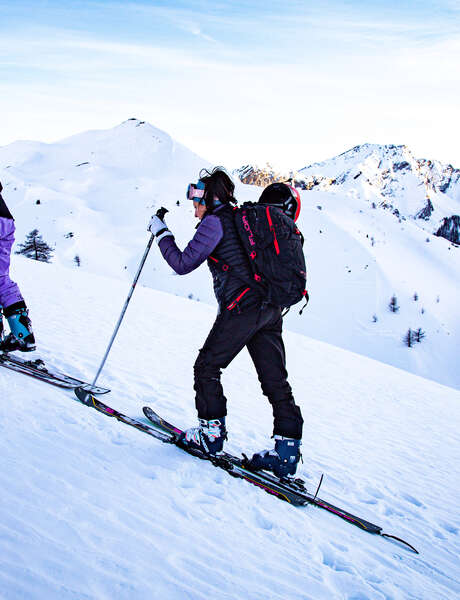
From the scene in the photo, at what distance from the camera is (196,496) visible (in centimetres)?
261

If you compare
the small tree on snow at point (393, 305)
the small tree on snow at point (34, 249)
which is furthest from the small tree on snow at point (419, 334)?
the small tree on snow at point (34, 249)

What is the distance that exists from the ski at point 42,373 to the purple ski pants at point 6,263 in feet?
2.03

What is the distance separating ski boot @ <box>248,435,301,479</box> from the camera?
3.08m

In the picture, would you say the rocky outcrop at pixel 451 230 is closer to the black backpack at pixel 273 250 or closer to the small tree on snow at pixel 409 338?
the small tree on snow at pixel 409 338

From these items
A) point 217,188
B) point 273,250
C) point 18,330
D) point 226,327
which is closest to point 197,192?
point 217,188

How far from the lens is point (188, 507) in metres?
2.46

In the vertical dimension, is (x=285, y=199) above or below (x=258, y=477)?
above

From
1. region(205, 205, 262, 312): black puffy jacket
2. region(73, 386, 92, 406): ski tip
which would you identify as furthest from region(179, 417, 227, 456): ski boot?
region(73, 386, 92, 406): ski tip

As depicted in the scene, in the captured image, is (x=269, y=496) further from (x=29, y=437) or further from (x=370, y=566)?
(x=29, y=437)

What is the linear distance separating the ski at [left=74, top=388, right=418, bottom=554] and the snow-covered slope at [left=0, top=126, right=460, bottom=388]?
2295 cm

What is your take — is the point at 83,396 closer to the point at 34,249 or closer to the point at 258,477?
the point at 258,477

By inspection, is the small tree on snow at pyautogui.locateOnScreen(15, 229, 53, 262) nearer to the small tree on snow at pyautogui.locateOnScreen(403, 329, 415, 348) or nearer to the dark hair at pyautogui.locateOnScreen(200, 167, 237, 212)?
the dark hair at pyautogui.locateOnScreen(200, 167, 237, 212)

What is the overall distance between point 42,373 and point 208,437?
2.15 meters

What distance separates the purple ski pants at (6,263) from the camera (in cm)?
380
